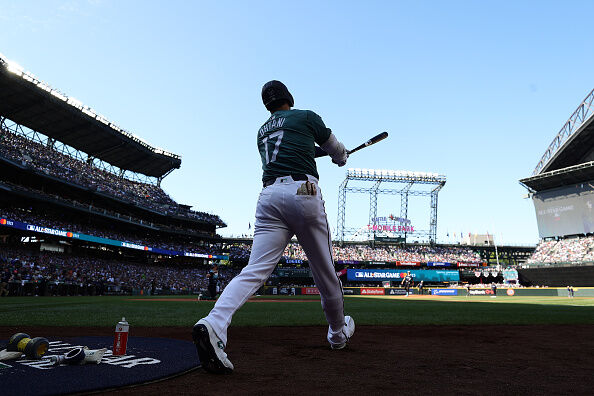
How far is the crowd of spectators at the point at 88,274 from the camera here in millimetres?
25094

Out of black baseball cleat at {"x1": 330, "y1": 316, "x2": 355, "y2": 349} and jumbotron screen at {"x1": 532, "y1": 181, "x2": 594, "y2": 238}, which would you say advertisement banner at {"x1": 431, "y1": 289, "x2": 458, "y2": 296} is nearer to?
jumbotron screen at {"x1": 532, "y1": 181, "x2": 594, "y2": 238}

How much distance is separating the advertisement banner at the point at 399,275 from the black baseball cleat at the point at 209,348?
51895 millimetres

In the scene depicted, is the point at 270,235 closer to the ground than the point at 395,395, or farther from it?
farther from it

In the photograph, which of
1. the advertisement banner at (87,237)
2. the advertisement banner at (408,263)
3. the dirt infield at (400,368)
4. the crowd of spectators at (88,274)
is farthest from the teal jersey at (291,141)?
the advertisement banner at (408,263)

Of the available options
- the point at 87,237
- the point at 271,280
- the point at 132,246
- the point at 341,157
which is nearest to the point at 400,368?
the point at 341,157

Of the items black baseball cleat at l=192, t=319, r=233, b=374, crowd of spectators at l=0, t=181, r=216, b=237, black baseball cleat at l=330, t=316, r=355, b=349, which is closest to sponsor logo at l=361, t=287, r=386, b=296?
crowd of spectators at l=0, t=181, r=216, b=237

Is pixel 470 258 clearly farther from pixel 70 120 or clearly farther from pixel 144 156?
pixel 70 120

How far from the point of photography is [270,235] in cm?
306

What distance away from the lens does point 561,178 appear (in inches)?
1848

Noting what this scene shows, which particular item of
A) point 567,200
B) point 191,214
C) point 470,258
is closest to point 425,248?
point 470,258

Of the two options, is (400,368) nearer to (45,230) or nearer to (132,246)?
(45,230)

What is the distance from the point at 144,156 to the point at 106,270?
17485mm

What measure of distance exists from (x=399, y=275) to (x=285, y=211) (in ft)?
180

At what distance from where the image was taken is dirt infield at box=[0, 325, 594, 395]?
225cm
